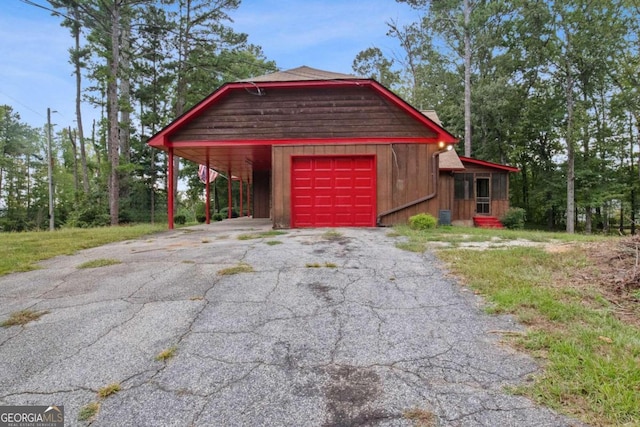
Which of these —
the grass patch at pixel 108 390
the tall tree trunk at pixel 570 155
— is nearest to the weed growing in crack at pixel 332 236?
the grass patch at pixel 108 390

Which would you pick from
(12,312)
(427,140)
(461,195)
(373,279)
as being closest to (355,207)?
(427,140)

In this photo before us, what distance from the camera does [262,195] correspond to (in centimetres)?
1819

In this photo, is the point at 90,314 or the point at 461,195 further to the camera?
the point at 461,195

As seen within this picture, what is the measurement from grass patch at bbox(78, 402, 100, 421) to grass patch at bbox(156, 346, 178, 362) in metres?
0.50

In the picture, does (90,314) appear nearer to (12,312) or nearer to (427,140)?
(12,312)

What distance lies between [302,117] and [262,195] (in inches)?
334

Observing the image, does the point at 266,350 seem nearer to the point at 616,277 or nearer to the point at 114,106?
the point at 616,277

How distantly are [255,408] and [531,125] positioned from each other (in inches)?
1014

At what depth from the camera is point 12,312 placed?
343 cm

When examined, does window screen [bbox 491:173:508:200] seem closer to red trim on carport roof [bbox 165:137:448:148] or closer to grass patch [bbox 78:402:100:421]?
red trim on carport roof [bbox 165:137:448:148]

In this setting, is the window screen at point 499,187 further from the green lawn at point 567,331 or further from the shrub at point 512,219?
the green lawn at point 567,331

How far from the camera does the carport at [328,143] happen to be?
10.2 metres

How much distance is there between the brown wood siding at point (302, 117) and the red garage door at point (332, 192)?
34.1 inches

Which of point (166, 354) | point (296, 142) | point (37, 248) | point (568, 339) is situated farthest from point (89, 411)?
point (296, 142)
